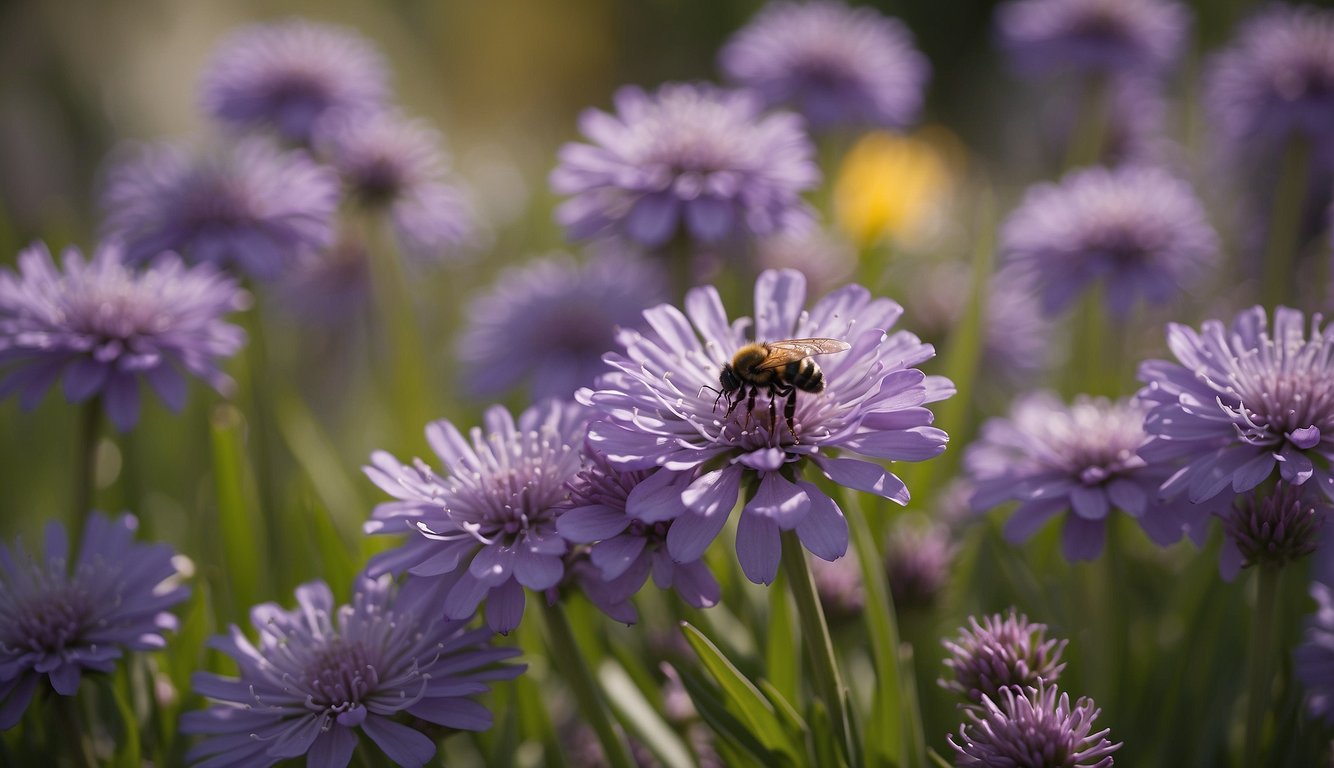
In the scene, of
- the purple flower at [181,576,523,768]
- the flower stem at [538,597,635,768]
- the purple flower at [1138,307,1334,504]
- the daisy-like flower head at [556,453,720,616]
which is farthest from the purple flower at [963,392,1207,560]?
the purple flower at [181,576,523,768]

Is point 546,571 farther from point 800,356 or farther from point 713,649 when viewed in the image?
point 800,356

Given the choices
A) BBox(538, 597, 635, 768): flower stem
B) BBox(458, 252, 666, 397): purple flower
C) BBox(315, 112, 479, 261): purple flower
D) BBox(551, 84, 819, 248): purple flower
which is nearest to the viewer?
BBox(538, 597, 635, 768): flower stem

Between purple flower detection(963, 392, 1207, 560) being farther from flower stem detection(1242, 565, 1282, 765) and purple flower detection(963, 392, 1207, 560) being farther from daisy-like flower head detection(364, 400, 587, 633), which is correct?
daisy-like flower head detection(364, 400, 587, 633)

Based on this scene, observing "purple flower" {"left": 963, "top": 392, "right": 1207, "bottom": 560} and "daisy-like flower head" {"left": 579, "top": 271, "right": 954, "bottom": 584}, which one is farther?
"purple flower" {"left": 963, "top": 392, "right": 1207, "bottom": 560}

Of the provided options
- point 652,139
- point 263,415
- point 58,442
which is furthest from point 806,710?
point 58,442

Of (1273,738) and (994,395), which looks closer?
(1273,738)

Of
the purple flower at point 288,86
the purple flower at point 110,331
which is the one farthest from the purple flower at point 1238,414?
the purple flower at point 288,86
